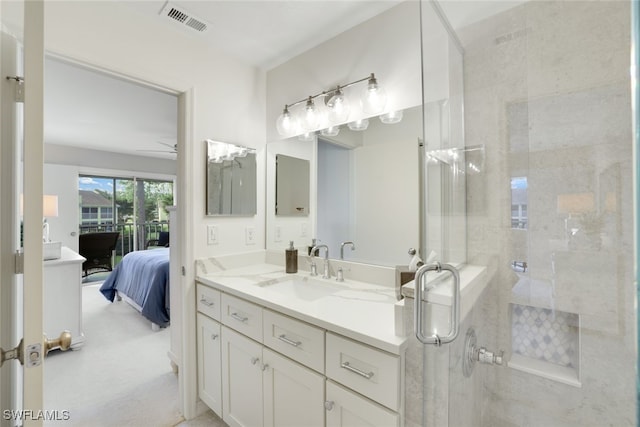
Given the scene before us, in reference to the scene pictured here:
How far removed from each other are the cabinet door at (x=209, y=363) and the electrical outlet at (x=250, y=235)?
60cm

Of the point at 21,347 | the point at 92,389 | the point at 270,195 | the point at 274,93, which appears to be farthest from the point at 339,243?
the point at 92,389

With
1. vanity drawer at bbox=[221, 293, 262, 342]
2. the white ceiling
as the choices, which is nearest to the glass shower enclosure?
the white ceiling

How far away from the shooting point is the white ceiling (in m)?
1.53

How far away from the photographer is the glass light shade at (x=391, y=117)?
5.14 feet

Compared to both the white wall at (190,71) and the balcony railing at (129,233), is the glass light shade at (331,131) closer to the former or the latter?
the white wall at (190,71)

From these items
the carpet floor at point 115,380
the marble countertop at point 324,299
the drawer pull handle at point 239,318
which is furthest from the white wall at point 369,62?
the carpet floor at point 115,380

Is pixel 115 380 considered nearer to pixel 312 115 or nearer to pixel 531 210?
pixel 312 115

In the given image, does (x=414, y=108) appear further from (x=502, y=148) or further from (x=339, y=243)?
(x=339, y=243)

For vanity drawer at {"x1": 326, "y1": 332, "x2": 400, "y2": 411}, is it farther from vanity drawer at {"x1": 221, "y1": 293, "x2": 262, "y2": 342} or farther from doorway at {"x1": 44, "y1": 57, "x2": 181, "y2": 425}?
doorway at {"x1": 44, "y1": 57, "x2": 181, "y2": 425}

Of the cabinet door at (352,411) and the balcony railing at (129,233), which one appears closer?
the cabinet door at (352,411)

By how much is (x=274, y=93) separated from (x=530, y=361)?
7.48ft

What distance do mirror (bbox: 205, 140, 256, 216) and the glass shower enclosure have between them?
1.36 metres

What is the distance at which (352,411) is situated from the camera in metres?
1.03

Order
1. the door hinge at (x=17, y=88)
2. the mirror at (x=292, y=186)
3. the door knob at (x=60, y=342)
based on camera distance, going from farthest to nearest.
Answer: the mirror at (x=292, y=186) → the door hinge at (x=17, y=88) → the door knob at (x=60, y=342)
